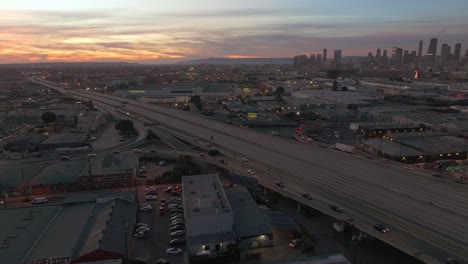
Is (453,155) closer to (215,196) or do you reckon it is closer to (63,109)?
(215,196)

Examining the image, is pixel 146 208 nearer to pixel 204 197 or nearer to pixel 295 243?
pixel 204 197

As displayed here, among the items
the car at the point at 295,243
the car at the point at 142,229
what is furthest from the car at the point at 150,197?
the car at the point at 295,243

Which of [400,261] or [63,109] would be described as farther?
[63,109]

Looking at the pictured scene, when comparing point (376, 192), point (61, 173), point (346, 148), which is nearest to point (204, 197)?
point (376, 192)

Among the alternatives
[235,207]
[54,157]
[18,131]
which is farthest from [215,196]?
Answer: [18,131]

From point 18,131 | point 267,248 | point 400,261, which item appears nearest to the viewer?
point 400,261

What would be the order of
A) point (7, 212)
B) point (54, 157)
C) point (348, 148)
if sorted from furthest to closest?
point (348, 148)
point (54, 157)
point (7, 212)
